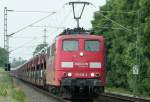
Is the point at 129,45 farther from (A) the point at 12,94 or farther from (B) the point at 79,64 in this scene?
(B) the point at 79,64

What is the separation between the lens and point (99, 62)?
27.4 meters

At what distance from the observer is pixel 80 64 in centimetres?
2733

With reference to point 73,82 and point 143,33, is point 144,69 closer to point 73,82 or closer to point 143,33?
point 143,33

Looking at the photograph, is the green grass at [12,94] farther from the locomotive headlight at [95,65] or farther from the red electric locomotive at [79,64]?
the locomotive headlight at [95,65]

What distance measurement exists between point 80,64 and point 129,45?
27044mm

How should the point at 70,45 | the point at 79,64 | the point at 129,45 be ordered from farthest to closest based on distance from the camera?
the point at 129,45
the point at 70,45
the point at 79,64

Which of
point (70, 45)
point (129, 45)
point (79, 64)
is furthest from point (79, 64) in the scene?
point (129, 45)

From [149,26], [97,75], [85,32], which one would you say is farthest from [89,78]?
[149,26]

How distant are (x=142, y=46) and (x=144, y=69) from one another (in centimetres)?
276

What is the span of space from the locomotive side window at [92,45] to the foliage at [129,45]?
17.2m

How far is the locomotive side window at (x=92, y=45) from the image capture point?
27.8 meters

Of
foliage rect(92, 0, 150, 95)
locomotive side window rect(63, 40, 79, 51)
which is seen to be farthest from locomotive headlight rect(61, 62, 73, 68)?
foliage rect(92, 0, 150, 95)

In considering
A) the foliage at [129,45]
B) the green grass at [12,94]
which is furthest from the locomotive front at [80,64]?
the foliage at [129,45]

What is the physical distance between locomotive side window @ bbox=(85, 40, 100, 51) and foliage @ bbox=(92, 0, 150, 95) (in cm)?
1722
